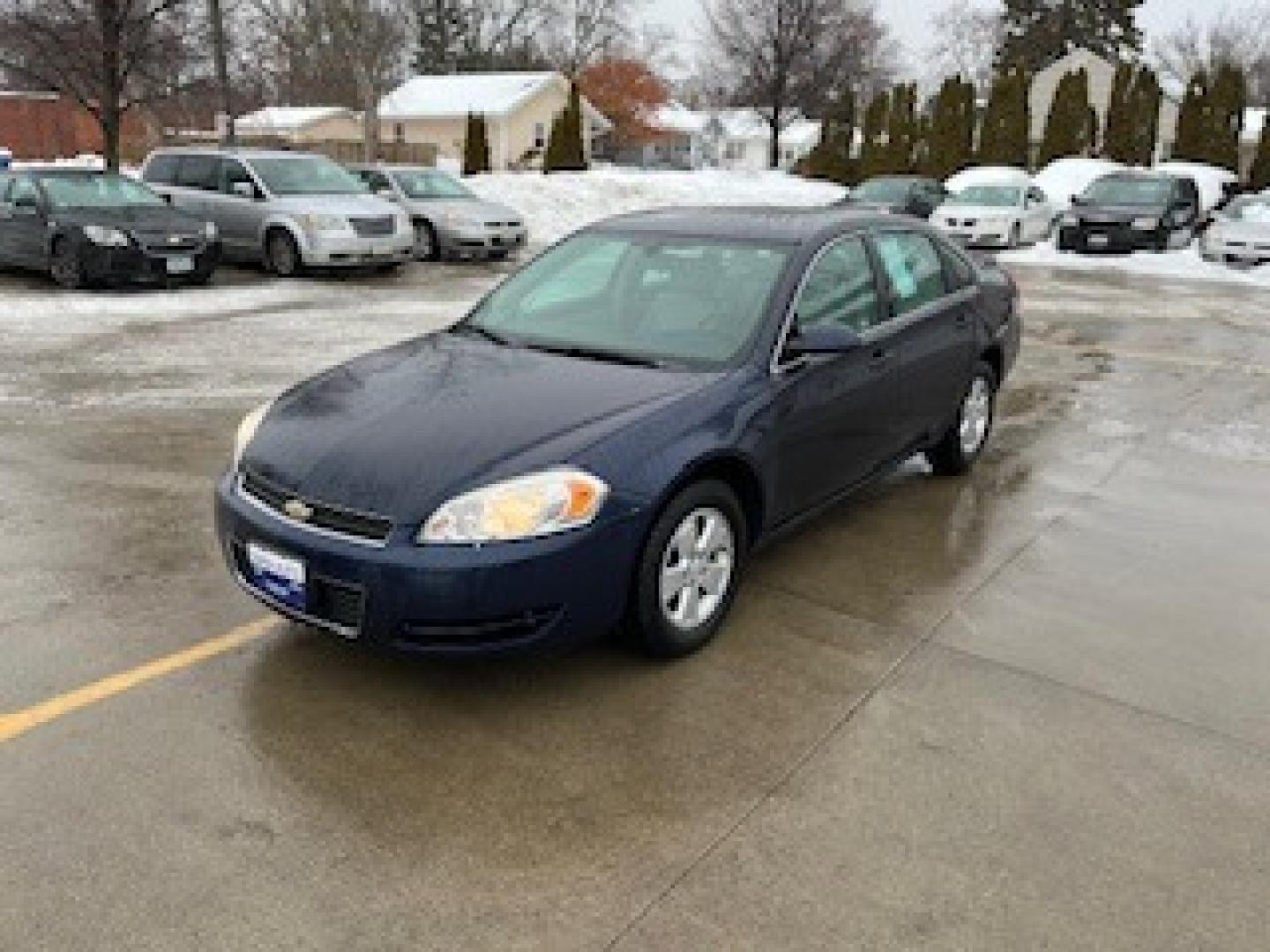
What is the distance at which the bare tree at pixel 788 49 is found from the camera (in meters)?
46.9

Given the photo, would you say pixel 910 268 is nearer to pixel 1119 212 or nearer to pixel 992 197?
pixel 1119 212

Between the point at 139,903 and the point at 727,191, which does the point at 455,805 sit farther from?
the point at 727,191

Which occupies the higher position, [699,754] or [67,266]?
[67,266]

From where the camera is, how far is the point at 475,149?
2972cm

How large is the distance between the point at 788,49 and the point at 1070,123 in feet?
58.7

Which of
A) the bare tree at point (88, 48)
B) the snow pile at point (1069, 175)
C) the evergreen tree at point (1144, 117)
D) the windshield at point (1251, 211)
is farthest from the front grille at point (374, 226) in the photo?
the evergreen tree at point (1144, 117)

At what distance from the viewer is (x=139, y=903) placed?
2596mm

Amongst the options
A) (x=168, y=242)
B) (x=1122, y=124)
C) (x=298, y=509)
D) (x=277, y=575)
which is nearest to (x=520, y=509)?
(x=298, y=509)

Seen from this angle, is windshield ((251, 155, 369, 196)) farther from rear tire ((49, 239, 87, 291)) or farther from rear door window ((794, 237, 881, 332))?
rear door window ((794, 237, 881, 332))

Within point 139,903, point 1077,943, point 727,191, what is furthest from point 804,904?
point 727,191

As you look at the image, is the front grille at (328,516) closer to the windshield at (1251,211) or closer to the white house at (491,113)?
the windshield at (1251,211)

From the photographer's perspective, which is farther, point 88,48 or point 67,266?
point 88,48

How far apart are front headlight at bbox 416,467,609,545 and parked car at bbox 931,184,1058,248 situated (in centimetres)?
1882

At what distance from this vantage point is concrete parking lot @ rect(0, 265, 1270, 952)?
2619mm
